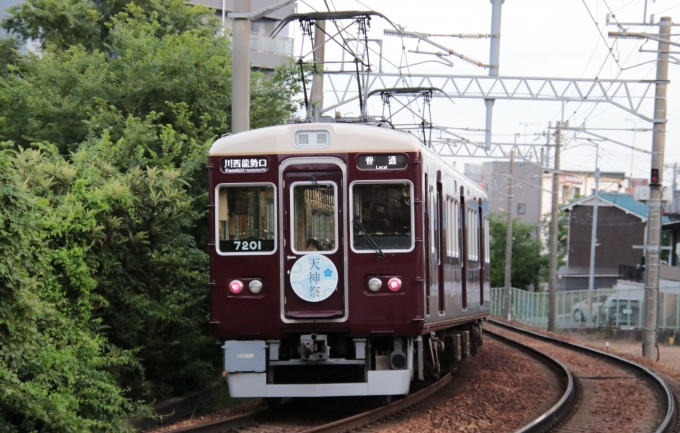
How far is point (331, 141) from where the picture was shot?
9.59 metres

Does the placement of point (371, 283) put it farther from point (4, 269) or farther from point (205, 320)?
point (4, 269)

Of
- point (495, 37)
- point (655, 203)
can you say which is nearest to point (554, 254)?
point (655, 203)

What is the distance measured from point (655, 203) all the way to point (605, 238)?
39835 mm

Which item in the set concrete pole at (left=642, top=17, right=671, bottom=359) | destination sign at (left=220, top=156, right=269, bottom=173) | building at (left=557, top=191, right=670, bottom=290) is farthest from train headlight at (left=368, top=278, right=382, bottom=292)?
building at (left=557, top=191, right=670, bottom=290)

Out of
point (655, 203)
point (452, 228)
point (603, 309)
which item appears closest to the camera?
point (452, 228)

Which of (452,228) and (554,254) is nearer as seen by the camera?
(452,228)

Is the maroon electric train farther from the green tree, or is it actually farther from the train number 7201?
the green tree

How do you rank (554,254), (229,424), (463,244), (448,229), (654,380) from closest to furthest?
(229,424)
(448,229)
(463,244)
(654,380)
(554,254)

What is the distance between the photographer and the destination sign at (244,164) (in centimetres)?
956

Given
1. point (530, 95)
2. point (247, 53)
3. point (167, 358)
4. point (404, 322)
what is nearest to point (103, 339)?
point (167, 358)

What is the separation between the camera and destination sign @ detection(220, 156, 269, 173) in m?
9.56

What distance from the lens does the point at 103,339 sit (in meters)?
9.02

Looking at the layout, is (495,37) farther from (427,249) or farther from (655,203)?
(427,249)

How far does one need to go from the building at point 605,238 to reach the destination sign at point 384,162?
50.4 m
